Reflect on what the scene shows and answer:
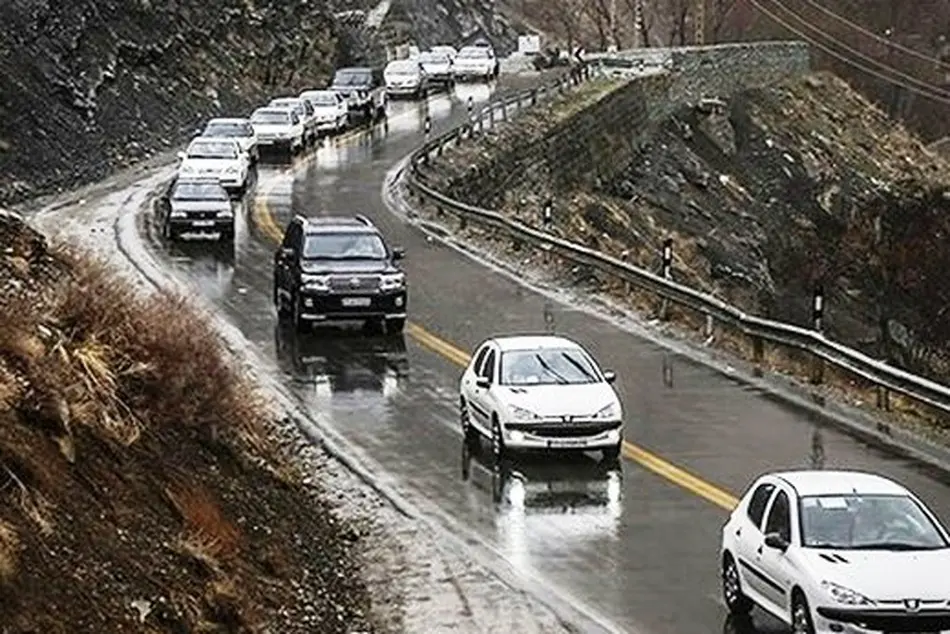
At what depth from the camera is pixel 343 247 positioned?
3356cm

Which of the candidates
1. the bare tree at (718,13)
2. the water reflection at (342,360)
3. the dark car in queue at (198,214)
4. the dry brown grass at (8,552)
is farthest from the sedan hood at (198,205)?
the bare tree at (718,13)

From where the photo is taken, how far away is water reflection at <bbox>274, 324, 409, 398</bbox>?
28062 millimetres

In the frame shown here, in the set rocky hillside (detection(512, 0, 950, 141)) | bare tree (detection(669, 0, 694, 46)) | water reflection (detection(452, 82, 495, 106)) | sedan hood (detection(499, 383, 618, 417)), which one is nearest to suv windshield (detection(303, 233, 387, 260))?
sedan hood (detection(499, 383, 618, 417))

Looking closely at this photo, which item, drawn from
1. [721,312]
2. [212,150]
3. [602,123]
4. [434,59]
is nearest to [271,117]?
[212,150]

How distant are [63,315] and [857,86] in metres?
112

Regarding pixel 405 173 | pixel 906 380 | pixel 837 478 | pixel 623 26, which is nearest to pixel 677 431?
pixel 906 380

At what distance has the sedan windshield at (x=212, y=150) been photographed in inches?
2162

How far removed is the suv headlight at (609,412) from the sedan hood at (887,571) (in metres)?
7.80

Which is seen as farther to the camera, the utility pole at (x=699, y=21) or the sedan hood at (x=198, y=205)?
the utility pole at (x=699, y=21)

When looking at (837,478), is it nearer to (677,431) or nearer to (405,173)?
(677,431)

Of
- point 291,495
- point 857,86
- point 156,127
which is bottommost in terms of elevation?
point 857,86

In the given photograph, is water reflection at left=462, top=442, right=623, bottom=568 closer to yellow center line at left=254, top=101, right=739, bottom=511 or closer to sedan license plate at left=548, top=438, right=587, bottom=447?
sedan license plate at left=548, top=438, right=587, bottom=447

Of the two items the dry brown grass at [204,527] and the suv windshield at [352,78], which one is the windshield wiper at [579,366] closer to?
the dry brown grass at [204,527]

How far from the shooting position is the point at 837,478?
52.5ft
